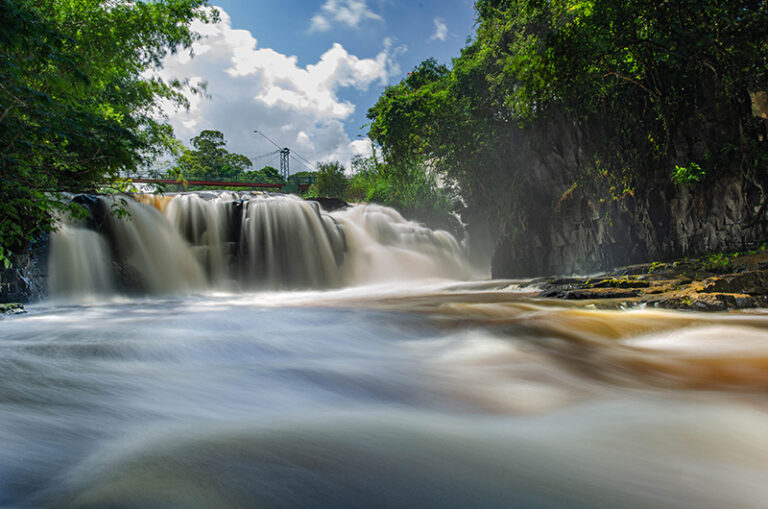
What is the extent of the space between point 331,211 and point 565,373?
57.4ft

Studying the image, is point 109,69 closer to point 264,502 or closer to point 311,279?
point 311,279

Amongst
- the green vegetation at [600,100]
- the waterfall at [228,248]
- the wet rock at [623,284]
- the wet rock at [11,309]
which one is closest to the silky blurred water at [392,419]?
the wet rock at [623,284]

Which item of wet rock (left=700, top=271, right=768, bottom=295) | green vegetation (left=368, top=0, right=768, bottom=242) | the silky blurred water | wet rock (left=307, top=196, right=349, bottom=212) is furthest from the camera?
wet rock (left=307, top=196, right=349, bottom=212)

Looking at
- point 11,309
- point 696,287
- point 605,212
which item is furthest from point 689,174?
point 11,309

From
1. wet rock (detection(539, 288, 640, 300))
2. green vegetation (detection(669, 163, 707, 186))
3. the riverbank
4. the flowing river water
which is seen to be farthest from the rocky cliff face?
the flowing river water

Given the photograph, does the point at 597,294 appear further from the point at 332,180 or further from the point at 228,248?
the point at 332,180

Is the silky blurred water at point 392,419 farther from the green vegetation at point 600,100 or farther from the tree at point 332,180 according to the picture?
the tree at point 332,180

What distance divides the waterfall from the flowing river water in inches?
224

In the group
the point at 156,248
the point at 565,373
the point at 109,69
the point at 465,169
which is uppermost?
the point at 109,69

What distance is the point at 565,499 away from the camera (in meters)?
1.38

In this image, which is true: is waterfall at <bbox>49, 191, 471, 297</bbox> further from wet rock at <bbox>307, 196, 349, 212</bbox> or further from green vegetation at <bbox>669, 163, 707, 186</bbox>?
green vegetation at <bbox>669, 163, 707, 186</bbox>

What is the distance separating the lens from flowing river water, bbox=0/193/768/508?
1.42 m

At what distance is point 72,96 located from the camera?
22.1 feet

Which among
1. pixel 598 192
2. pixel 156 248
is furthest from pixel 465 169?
pixel 156 248
